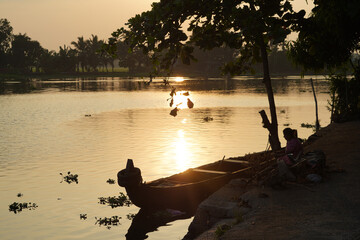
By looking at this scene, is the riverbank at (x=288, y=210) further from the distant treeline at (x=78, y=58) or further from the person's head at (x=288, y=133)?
the distant treeline at (x=78, y=58)

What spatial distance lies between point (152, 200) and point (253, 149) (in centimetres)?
1300

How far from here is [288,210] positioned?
39.2ft

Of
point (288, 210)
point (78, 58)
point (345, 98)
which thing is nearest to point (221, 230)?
point (288, 210)

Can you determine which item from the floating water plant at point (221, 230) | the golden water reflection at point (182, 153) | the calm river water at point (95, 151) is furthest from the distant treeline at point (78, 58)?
the floating water plant at point (221, 230)

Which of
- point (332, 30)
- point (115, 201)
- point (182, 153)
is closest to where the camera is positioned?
point (332, 30)

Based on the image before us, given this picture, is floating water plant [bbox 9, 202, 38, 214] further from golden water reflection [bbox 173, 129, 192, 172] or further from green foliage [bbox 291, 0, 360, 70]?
green foliage [bbox 291, 0, 360, 70]

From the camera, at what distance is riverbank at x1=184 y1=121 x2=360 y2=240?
34.8 feet

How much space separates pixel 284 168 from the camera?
13.7 m

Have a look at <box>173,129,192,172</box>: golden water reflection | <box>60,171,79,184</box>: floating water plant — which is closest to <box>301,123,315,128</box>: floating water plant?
<box>173,129,192,172</box>: golden water reflection

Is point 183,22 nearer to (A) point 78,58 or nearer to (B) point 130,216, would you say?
(B) point 130,216

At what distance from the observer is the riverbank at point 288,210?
10.6 m

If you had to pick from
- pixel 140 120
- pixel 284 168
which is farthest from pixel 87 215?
pixel 140 120

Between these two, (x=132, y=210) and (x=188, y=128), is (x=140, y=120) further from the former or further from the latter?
(x=132, y=210)

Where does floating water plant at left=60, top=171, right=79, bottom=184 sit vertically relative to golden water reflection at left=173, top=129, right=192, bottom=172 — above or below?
below
